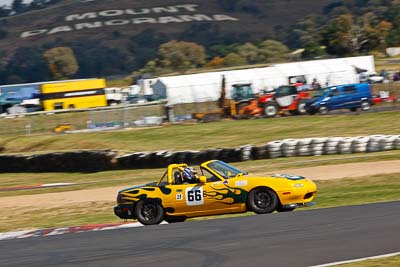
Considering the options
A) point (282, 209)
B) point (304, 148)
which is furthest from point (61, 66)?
point (282, 209)

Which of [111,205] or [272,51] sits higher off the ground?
[272,51]

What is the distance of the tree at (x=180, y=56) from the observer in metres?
100

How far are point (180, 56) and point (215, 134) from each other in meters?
70.2

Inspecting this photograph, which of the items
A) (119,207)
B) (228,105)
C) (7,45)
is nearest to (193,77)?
(228,105)

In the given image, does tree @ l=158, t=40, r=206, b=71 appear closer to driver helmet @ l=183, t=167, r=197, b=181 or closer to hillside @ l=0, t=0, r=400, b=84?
hillside @ l=0, t=0, r=400, b=84

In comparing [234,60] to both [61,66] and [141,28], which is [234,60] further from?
[141,28]

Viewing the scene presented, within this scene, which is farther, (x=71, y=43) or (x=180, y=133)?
(x=71, y=43)

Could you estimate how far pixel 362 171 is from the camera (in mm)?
18797

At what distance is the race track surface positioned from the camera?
344 inches

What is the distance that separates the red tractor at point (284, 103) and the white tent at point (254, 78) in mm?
7060

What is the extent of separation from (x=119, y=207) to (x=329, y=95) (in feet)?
80.0

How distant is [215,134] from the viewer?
32375 millimetres

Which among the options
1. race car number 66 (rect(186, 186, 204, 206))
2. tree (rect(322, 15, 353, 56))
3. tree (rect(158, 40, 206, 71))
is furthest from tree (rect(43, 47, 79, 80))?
race car number 66 (rect(186, 186, 204, 206))

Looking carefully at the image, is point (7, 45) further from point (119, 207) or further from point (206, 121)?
point (119, 207)
